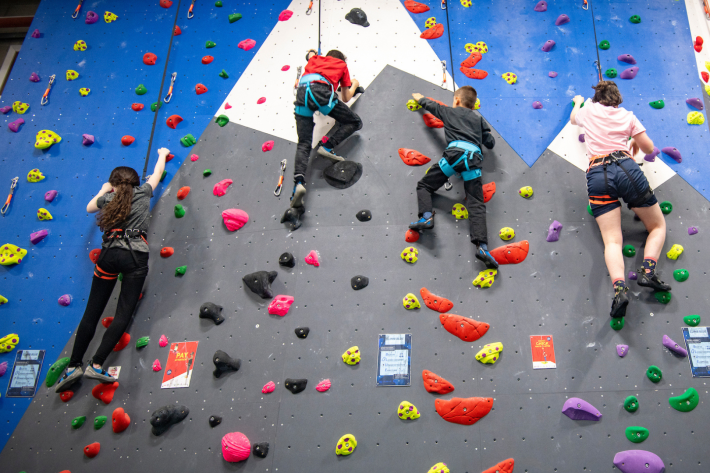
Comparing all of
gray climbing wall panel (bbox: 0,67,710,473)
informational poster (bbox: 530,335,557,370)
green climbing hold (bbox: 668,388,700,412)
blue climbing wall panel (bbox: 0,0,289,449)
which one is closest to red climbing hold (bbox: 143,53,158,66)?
blue climbing wall panel (bbox: 0,0,289,449)

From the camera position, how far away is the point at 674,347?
268cm

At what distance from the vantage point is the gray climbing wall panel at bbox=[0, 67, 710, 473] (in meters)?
2.60

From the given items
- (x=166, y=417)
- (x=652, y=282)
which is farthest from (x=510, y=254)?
(x=166, y=417)

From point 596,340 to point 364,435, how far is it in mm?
1410

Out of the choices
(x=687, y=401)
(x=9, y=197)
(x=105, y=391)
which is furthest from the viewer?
(x=9, y=197)

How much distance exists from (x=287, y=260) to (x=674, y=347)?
2.26m

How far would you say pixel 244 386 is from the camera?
2.82 meters

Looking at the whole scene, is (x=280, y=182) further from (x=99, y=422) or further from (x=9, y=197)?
(x=9, y=197)

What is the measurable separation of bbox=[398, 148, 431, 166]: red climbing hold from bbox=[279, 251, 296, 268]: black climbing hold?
101 centimetres

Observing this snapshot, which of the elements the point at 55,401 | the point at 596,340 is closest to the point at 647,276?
the point at 596,340

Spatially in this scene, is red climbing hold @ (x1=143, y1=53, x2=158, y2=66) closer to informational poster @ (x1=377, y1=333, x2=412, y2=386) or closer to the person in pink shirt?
informational poster @ (x1=377, y1=333, x2=412, y2=386)

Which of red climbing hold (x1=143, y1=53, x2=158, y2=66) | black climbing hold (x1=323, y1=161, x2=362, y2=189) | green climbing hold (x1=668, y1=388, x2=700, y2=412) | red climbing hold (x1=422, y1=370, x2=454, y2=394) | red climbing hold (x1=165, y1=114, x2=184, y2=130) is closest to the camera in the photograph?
green climbing hold (x1=668, y1=388, x2=700, y2=412)

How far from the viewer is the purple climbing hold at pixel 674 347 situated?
8.75ft

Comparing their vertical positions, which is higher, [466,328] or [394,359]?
[466,328]
